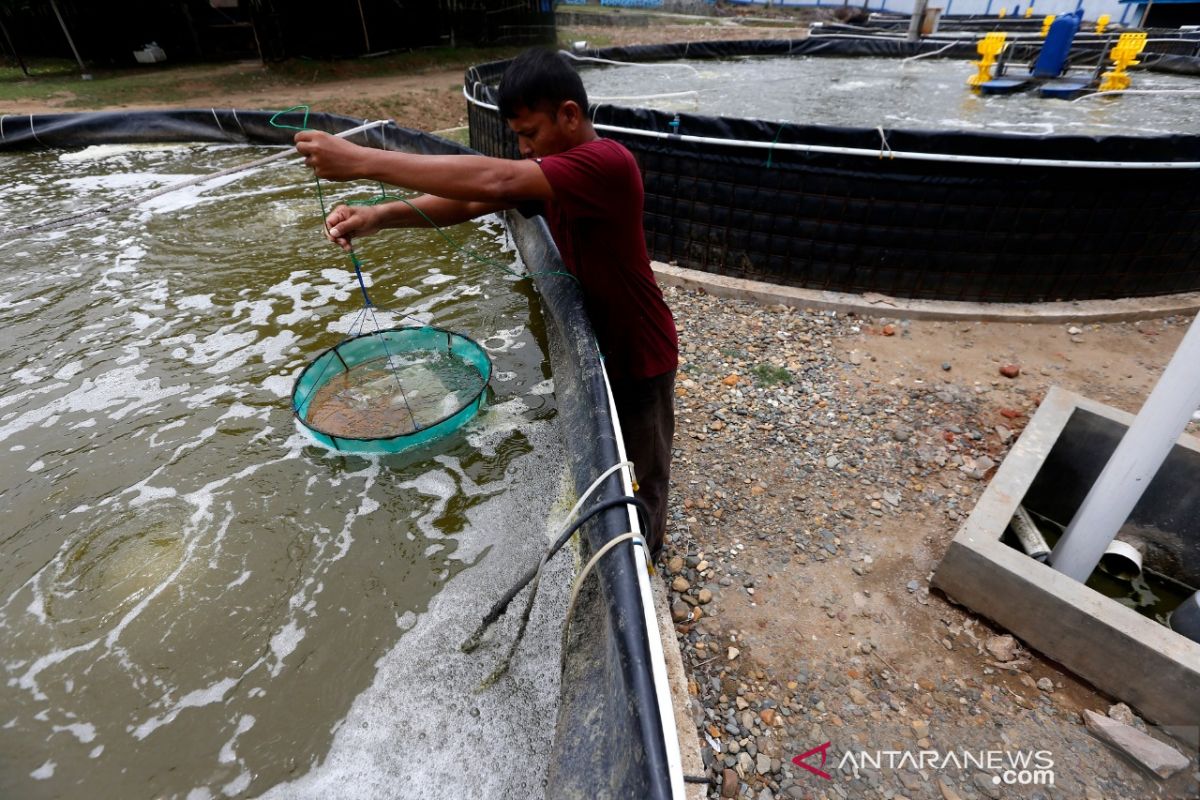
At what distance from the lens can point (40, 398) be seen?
369 cm

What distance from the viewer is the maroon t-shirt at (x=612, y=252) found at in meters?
1.68

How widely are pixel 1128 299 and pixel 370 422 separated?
566 centimetres

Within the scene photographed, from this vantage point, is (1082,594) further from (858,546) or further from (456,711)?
(456,711)

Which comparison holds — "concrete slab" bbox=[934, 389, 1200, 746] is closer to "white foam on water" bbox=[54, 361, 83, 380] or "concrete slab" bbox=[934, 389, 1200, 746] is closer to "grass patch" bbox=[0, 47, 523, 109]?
"white foam on water" bbox=[54, 361, 83, 380]

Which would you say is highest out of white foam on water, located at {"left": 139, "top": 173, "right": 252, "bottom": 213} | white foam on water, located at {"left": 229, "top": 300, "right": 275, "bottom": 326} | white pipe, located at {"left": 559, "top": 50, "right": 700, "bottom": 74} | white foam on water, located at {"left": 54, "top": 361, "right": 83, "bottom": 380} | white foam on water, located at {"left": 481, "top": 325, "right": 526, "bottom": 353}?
white pipe, located at {"left": 559, "top": 50, "right": 700, "bottom": 74}

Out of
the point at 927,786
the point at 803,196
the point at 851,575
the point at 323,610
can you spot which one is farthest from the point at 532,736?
the point at 803,196

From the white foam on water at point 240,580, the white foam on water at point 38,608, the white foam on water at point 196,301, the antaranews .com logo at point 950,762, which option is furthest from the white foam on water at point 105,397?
the antaranews .com logo at point 950,762

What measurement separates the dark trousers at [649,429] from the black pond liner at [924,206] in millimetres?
2728

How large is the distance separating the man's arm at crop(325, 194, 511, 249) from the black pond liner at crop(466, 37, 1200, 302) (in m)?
2.66

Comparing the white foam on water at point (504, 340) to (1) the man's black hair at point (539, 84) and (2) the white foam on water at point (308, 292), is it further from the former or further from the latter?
(1) the man's black hair at point (539, 84)

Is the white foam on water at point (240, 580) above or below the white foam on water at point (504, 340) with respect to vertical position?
below

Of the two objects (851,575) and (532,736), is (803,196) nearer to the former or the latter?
(851,575)

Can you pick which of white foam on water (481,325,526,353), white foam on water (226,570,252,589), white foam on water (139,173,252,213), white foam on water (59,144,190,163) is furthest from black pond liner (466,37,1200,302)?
white foam on water (59,144,190,163)

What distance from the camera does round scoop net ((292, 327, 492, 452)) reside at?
10.1 ft
